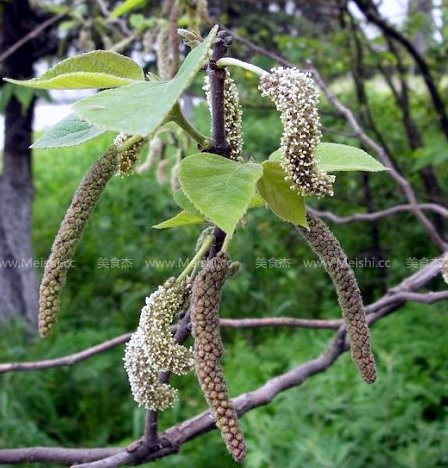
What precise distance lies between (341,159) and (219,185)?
0.16m

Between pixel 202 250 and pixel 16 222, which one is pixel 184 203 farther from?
pixel 16 222

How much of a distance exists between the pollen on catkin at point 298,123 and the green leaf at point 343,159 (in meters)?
0.06

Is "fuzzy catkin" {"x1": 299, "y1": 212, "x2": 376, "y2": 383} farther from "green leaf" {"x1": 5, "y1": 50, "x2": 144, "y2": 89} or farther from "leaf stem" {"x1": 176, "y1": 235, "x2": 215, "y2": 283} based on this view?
"green leaf" {"x1": 5, "y1": 50, "x2": 144, "y2": 89}

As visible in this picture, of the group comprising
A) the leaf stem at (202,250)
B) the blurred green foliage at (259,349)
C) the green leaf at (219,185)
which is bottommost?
the blurred green foliage at (259,349)

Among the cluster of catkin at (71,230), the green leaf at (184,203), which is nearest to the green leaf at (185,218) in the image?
the green leaf at (184,203)

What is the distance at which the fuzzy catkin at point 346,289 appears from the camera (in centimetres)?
70

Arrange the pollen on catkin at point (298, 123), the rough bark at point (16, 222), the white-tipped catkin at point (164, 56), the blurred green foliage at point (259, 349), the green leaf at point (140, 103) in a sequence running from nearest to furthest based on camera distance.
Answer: the green leaf at point (140, 103) < the pollen on catkin at point (298, 123) < the white-tipped catkin at point (164, 56) < the blurred green foliage at point (259, 349) < the rough bark at point (16, 222)

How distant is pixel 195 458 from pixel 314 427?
1.53ft

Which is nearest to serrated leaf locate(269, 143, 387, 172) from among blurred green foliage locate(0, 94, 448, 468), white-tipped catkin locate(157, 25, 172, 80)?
white-tipped catkin locate(157, 25, 172, 80)

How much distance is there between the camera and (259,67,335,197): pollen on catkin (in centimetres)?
61

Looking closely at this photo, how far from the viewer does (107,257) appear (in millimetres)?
4152

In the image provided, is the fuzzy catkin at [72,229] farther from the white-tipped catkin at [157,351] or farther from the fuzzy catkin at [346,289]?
the fuzzy catkin at [346,289]

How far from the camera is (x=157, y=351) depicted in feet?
2.28

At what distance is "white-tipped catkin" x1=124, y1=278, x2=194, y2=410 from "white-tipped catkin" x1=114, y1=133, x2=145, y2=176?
12 cm
